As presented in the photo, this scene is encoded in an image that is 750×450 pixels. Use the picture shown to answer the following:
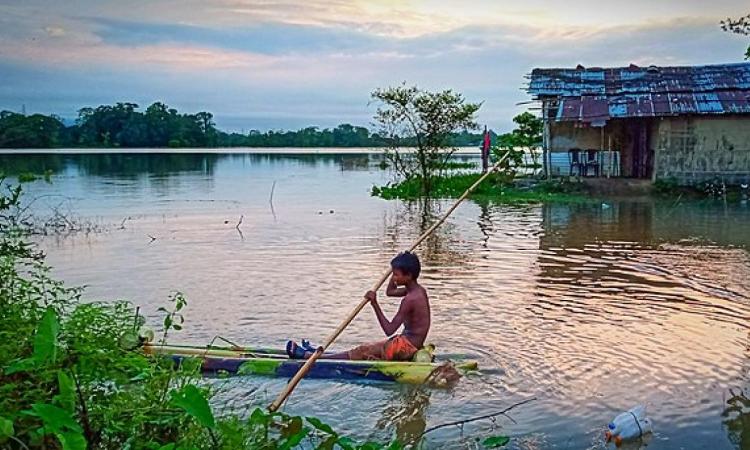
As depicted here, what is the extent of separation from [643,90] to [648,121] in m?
1.01

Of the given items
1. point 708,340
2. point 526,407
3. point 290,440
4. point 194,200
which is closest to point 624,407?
point 526,407

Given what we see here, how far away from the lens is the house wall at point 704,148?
70.5 ft

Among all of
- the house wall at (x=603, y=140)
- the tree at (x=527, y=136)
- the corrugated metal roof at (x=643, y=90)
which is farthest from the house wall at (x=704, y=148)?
the tree at (x=527, y=136)

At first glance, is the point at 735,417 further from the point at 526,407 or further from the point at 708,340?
the point at 708,340

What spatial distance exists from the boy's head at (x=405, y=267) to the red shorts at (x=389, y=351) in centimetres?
49

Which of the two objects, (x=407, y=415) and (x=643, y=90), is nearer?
(x=407, y=415)

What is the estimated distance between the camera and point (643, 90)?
75.4 feet

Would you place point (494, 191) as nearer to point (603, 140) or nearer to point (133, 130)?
point (603, 140)

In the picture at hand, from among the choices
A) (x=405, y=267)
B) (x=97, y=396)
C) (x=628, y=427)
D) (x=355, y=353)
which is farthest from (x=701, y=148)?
(x=97, y=396)

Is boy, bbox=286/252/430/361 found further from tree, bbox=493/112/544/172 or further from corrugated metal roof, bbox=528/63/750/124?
tree, bbox=493/112/544/172

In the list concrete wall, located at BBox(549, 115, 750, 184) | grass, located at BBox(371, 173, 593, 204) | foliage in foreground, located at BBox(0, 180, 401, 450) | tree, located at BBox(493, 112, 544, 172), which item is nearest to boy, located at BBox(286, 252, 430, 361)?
foliage in foreground, located at BBox(0, 180, 401, 450)

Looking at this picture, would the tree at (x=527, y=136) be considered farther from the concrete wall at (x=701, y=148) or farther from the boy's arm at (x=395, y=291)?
the boy's arm at (x=395, y=291)

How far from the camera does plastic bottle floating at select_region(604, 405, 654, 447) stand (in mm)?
4949

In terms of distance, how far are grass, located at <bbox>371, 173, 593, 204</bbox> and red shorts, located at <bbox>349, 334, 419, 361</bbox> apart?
588 inches
